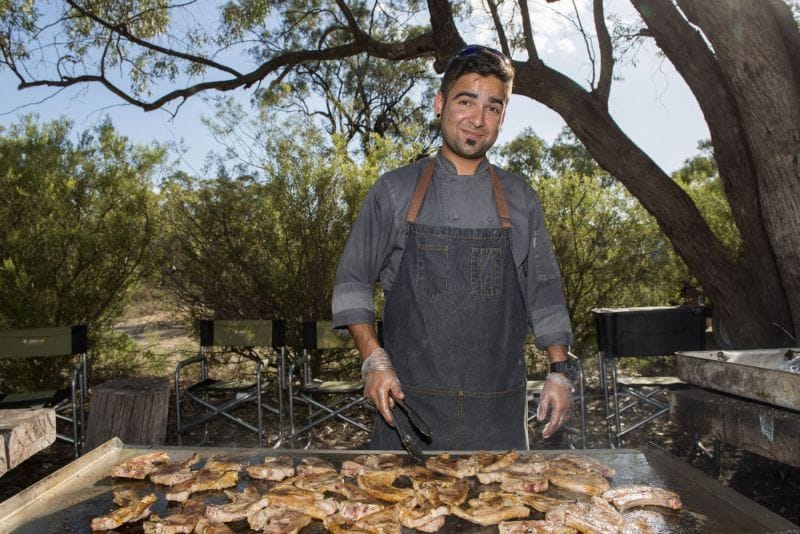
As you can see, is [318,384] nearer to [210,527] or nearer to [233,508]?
[233,508]

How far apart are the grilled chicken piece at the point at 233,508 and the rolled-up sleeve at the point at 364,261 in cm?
70

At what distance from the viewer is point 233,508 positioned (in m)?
1.73

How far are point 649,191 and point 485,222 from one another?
12.2 feet

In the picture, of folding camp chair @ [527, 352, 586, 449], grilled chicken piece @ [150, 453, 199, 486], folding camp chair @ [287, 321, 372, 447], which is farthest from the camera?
folding camp chair @ [287, 321, 372, 447]

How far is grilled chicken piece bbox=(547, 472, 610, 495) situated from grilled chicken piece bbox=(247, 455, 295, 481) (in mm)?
781

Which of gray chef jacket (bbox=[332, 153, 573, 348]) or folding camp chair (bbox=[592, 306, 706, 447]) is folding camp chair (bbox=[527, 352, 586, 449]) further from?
gray chef jacket (bbox=[332, 153, 573, 348])

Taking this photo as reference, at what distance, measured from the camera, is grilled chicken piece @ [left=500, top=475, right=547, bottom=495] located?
6.16ft

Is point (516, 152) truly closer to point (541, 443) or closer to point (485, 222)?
point (541, 443)

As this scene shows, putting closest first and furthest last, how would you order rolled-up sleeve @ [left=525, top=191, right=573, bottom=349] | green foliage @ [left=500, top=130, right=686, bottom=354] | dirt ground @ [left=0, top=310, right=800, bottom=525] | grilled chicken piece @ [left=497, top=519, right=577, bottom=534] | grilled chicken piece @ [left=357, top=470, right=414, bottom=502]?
grilled chicken piece @ [left=497, top=519, right=577, bottom=534] → grilled chicken piece @ [left=357, top=470, right=414, bottom=502] → rolled-up sleeve @ [left=525, top=191, right=573, bottom=349] → dirt ground @ [left=0, top=310, right=800, bottom=525] → green foliage @ [left=500, top=130, right=686, bottom=354]

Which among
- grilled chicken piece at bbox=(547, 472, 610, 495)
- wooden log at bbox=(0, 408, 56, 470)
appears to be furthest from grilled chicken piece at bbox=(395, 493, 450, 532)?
wooden log at bbox=(0, 408, 56, 470)

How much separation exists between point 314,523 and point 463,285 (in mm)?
985

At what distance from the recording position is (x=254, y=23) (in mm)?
9641

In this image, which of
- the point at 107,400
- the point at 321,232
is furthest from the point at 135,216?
the point at 107,400

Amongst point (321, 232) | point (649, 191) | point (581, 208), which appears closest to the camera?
point (649, 191)
